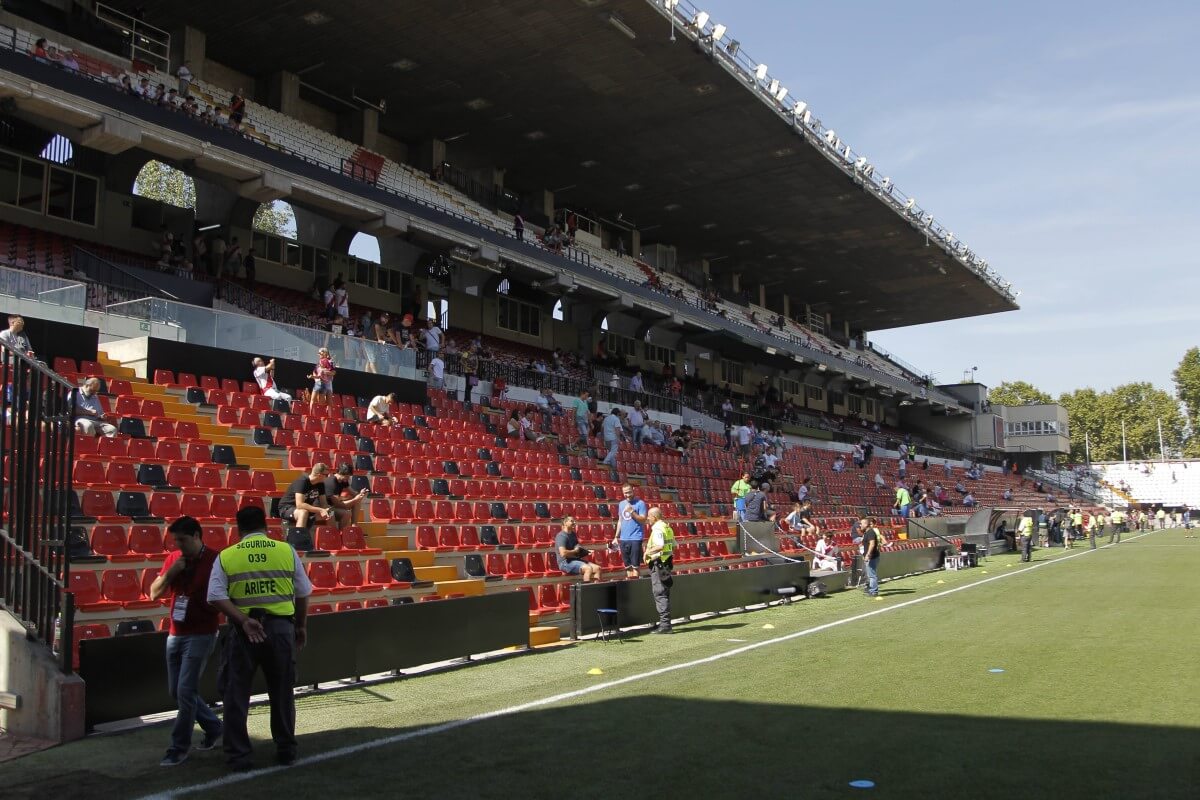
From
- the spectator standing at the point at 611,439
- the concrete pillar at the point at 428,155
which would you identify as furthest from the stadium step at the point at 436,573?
the concrete pillar at the point at 428,155

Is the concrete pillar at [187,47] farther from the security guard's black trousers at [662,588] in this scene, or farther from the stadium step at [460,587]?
the security guard's black trousers at [662,588]

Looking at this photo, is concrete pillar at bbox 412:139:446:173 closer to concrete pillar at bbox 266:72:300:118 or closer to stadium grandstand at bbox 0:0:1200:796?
stadium grandstand at bbox 0:0:1200:796

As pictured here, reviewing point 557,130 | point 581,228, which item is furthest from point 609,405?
point 581,228

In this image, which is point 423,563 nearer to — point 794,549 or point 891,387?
point 794,549

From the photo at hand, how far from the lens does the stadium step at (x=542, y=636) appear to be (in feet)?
38.5

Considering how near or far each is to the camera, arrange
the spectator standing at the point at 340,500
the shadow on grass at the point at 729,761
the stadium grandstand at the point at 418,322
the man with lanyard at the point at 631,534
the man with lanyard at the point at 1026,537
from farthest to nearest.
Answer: the man with lanyard at the point at 1026,537
the man with lanyard at the point at 631,534
the spectator standing at the point at 340,500
the stadium grandstand at the point at 418,322
the shadow on grass at the point at 729,761

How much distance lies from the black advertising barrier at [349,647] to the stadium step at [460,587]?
120cm

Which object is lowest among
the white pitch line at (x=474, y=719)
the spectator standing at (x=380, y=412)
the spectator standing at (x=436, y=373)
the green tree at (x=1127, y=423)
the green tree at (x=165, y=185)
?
the white pitch line at (x=474, y=719)

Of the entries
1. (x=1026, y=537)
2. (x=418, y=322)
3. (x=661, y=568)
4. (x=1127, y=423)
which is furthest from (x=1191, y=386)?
(x=661, y=568)

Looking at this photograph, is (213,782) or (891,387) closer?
(213,782)

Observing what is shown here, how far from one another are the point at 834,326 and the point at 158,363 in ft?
177

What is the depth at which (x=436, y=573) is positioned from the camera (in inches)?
500

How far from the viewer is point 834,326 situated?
64.3 metres

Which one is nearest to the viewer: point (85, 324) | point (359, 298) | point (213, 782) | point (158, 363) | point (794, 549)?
point (213, 782)
